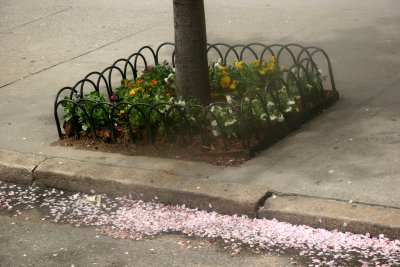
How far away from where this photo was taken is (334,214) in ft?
16.2

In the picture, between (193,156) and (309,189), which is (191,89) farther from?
(309,189)

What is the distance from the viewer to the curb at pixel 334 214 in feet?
15.6

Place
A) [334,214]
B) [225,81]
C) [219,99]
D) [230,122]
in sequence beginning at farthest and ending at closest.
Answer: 1. [219,99]
2. [225,81]
3. [230,122]
4. [334,214]

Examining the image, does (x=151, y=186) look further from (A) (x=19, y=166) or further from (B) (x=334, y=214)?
(B) (x=334, y=214)

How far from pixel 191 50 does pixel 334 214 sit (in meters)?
2.36

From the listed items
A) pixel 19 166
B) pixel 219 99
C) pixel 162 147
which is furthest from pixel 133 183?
pixel 219 99

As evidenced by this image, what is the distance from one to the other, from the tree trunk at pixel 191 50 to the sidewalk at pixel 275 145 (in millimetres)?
877

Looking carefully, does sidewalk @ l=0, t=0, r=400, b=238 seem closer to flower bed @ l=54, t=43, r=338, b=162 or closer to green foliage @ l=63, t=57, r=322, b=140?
flower bed @ l=54, t=43, r=338, b=162

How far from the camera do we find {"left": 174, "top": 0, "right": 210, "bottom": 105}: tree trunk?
254 inches

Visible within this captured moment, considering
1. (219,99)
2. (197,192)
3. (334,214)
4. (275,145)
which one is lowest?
(334,214)

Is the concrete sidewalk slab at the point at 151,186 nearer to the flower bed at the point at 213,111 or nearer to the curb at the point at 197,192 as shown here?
the curb at the point at 197,192

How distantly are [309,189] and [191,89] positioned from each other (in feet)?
5.92

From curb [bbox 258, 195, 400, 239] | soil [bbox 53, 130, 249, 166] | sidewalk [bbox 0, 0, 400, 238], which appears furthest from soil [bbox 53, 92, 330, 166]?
curb [bbox 258, 195, 400, 239]

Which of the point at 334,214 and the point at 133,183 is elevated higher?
the point at 133,183
